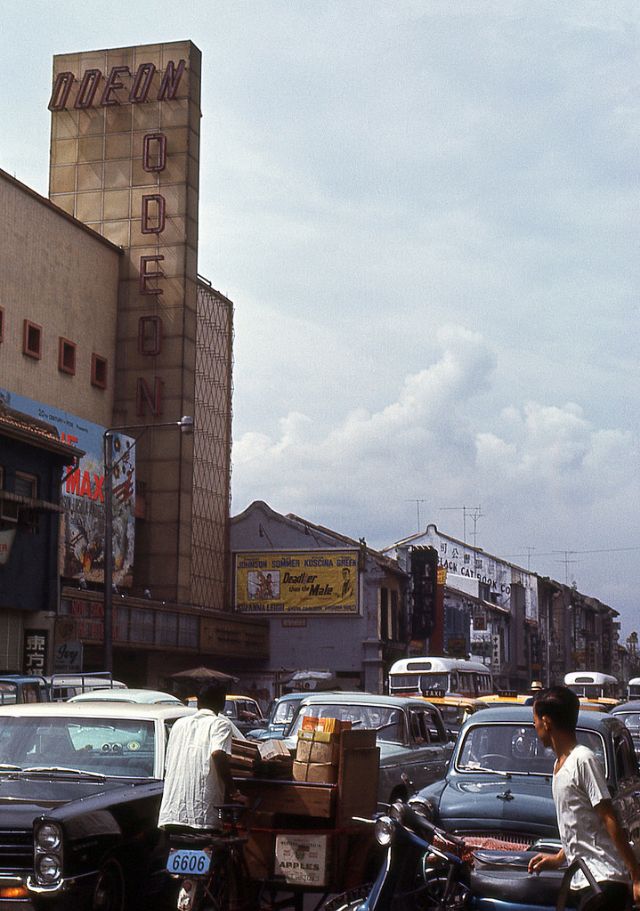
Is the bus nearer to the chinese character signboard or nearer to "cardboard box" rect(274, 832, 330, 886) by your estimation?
the chinese character signboard

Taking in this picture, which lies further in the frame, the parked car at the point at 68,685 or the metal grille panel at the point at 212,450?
the metal grille panel at the point at 212,450

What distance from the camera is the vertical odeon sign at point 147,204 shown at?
2692 inches

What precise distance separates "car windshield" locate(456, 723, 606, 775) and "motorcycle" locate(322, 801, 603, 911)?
4.03 meters

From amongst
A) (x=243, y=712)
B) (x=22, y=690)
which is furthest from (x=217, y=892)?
(x=243, y=712)

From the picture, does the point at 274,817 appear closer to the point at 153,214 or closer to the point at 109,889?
the point at 109,889

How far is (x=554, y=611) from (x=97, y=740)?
120 m

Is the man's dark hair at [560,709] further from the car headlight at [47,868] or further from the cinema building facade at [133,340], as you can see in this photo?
the cinema building facade at [133,340]

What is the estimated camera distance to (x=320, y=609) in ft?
227

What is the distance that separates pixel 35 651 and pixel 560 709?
108ft

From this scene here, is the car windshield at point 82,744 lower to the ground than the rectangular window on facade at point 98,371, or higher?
lower

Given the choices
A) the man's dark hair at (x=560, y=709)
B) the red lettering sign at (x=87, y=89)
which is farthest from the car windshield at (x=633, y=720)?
the red lettering sign at (x=87, y=89)

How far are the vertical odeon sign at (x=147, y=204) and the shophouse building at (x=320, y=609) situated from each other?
16.4 ft

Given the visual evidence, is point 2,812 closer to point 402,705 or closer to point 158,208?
point 402,705

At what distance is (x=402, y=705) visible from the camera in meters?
16.7
